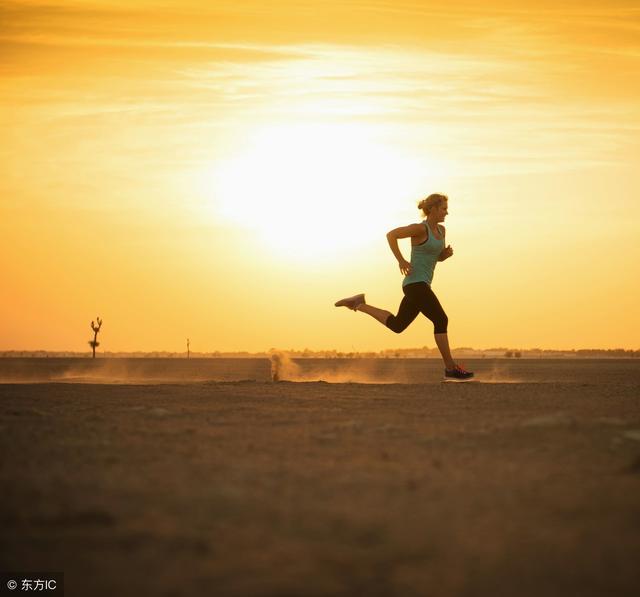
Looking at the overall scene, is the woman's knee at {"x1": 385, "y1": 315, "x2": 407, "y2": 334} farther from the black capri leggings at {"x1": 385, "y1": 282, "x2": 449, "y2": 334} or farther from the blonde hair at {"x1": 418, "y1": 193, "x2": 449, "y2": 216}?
the blonde hair at {"x1": 418, "y1": 193, "x2": 449, "y2": 216}

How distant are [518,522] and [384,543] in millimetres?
626

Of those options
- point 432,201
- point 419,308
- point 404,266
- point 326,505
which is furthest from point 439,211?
point 326,505

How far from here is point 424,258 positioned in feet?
45.2

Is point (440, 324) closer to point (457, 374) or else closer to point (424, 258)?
point (457, 374)

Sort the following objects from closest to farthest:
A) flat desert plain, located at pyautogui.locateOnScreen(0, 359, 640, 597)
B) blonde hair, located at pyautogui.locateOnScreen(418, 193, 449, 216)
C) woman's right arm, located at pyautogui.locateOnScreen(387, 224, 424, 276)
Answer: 1. flat desert plain, located at pyautogui.locateOnScreen(0, 359, 640, 597)
2. woman's right arm, located at pyautogui.locateOnScreen(387, 224, 424, 276)
3. blonde hair, located at pyautogui.locateOnScreen(418, 193, 449, 216)

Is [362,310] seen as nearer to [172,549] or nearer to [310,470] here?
[310,470]

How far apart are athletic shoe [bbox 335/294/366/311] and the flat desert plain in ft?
20.2

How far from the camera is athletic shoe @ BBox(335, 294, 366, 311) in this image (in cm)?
1421

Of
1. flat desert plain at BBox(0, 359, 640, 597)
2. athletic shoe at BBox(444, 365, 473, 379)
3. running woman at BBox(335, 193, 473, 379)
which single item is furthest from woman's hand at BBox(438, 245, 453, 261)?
flat desert plain at BBox(0, 359, 640, 597)

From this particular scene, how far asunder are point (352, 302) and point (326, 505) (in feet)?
32.5

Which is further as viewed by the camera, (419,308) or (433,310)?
(419,308)

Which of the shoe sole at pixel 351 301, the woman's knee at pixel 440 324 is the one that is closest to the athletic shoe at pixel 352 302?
the shoe sole at pixel 351 301

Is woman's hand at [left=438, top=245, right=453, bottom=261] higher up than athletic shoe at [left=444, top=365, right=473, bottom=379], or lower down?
higher up

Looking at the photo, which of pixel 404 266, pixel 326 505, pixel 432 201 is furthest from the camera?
pixel 432 201
